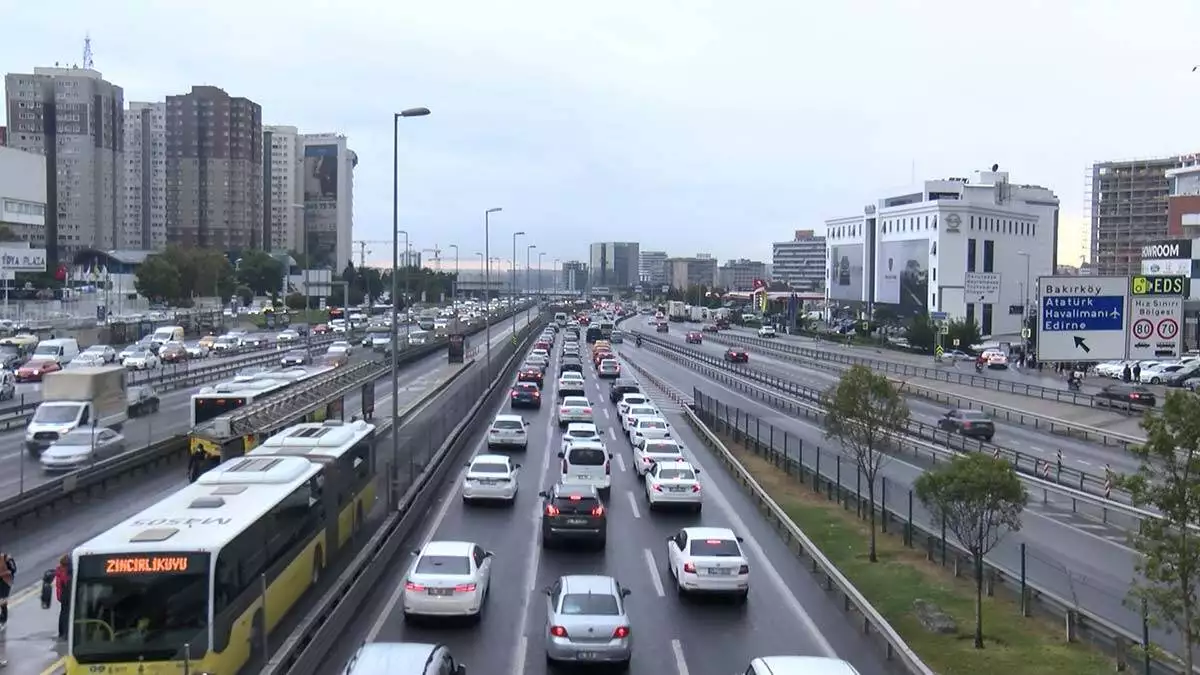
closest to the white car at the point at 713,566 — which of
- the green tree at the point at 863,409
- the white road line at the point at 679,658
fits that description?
the white road line at the point at 679,658

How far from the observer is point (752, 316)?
7096 inches

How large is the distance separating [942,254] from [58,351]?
97217mm

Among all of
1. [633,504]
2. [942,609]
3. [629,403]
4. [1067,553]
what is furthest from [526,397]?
[942,609]

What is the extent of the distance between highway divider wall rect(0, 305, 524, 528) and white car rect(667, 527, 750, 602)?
47.0 ft

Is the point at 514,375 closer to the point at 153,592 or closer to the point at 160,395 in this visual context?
the point at 160,395

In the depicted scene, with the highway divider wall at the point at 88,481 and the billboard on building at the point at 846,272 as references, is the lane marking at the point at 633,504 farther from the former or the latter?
the billboard on building at the point at 846,272

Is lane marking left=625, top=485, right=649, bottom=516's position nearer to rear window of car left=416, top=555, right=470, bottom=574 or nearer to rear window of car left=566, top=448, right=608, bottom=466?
rear window of car left=566, top=448, right=608, bottom=466

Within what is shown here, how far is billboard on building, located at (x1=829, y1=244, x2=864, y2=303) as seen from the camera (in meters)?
154

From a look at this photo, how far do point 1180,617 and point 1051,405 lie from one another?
43.1 metres

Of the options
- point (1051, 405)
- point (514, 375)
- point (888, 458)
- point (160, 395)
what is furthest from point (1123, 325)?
point (514, 375)

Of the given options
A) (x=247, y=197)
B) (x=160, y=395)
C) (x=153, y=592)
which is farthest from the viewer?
(x=247, y=197)

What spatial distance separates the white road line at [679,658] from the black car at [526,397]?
35.5 meters

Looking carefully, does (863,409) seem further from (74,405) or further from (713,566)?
(74,405)

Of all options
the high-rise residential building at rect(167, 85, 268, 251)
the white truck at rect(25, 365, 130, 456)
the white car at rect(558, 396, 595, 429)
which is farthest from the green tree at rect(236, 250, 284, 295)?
the white truck at rect(25, 365, 130, 456)
